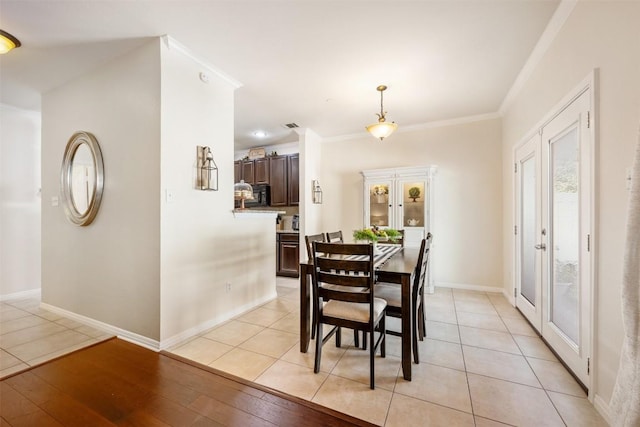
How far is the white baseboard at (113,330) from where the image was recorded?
7.77 ft

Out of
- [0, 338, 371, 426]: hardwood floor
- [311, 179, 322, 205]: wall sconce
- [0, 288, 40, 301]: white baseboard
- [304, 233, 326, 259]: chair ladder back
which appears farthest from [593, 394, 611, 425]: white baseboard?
[0, 288, 40, 301]: white baseboard

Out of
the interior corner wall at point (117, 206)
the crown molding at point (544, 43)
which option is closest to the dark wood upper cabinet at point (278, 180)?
the interior corner wall at point (117, 206)

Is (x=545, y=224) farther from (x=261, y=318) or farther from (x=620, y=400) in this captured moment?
(x=261, y=318)

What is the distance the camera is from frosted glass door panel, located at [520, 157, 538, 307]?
2850mm

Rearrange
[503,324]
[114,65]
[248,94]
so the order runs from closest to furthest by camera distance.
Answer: [114,65] → [503,324] → [248,94]

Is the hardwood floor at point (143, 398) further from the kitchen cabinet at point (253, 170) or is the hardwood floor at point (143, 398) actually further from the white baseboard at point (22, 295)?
the kitchen cabinet at point (253, 170)

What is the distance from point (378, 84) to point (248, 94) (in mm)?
1640

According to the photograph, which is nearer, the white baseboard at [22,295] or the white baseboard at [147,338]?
the white baseboard at [147,338]

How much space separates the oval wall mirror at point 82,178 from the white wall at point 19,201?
62.1 inches

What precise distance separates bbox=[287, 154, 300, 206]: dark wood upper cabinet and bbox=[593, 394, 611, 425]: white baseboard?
14.4 feet

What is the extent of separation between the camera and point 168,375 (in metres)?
1.97

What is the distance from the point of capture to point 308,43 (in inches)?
95.3

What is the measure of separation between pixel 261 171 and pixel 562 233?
4800 mm

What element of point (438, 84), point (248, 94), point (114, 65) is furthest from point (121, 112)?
point (438, 84)
